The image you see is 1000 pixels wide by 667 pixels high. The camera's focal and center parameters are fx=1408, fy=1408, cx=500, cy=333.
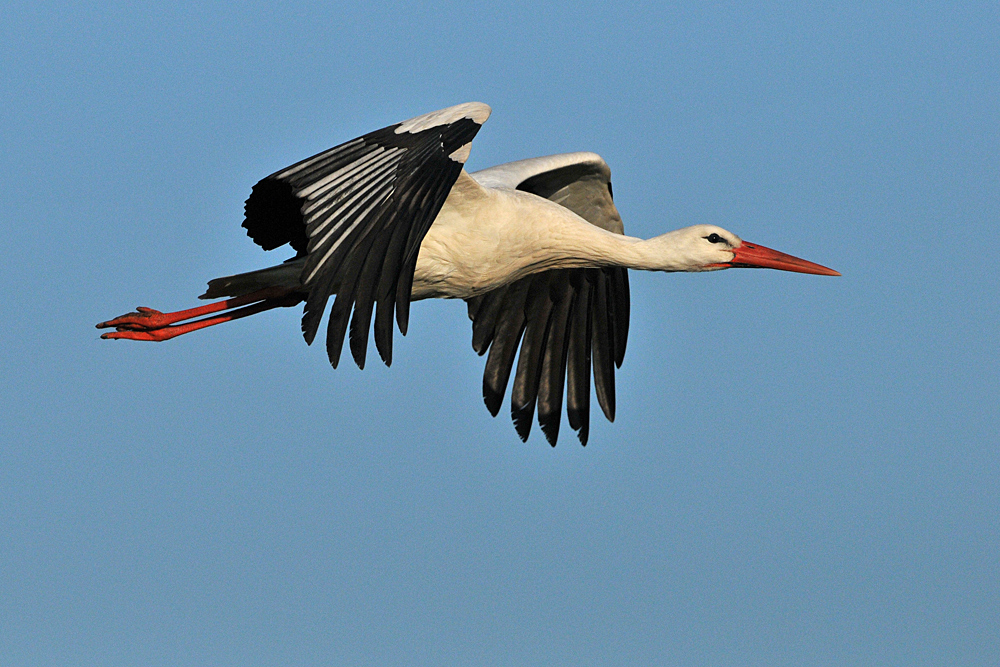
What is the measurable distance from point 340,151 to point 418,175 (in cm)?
56

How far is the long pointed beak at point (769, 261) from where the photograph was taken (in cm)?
1075

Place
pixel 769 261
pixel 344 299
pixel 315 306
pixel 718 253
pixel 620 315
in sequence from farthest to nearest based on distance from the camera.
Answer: pixel 620 315
pixel 769 261
pixel 718 253
pixel 344 299
pixel 315 306

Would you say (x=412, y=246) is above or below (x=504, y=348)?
above

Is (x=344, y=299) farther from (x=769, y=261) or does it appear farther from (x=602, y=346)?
(x=602, y=346)

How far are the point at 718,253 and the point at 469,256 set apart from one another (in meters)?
1.99

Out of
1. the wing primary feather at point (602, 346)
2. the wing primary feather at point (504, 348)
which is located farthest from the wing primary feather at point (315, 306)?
the wing primary feather at point (602, 346)

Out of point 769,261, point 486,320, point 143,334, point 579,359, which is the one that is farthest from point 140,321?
point 769,261

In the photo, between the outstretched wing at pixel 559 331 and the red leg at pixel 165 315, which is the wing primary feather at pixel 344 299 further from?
the outstretched wing at pixel 559 331

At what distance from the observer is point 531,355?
1268cm

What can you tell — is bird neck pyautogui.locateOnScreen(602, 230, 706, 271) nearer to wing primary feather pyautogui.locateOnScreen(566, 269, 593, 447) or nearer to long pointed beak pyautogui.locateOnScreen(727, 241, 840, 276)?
long pointed beak pyautogui.locateOnScreen(727, 241, 840, 276)

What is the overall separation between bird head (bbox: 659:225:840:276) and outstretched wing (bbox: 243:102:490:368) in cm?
205

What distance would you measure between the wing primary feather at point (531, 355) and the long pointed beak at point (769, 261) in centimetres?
245

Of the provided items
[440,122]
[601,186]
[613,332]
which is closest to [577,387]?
[613,332]

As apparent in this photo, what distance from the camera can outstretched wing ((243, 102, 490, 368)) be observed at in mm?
8164
